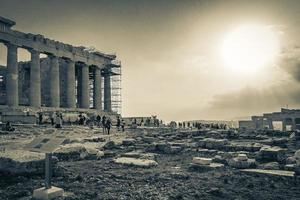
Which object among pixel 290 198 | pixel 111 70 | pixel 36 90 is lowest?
pixel 290 198

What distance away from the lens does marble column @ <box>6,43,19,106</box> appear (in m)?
33.7

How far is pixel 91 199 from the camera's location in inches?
225

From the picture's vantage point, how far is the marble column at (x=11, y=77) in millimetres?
33656

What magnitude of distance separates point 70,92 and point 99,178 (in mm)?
36205

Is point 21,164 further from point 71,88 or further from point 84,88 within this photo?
point 84,88

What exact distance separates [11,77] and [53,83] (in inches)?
257

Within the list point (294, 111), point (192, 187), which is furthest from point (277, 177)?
point (294, 111)

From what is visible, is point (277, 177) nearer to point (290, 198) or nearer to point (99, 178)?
point (290, 198)

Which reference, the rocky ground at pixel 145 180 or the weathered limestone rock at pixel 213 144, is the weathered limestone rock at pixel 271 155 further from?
the weathered limestone rock at pixel 213 144

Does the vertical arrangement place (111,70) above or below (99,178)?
above

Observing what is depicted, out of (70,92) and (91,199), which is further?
(70,92)

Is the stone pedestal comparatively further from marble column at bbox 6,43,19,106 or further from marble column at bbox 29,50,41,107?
marble column at bbox 29,50,41,107

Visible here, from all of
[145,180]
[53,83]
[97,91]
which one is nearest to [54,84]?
[53,83]

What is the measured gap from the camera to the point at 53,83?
3956cm
